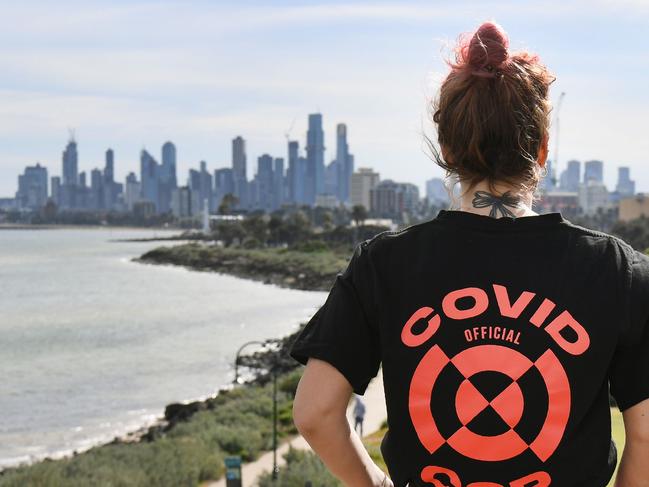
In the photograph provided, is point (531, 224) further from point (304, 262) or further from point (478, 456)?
point (304, 262)

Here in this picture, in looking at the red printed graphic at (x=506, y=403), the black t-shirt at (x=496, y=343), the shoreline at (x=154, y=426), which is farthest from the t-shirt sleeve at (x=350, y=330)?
the shoreline at (x=154, y=426)

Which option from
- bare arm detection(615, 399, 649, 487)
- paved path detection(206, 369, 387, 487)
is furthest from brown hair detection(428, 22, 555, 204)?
paved path detection(206, 369, 387, 487)

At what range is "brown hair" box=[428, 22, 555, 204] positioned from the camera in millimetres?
1476

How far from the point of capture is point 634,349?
1428mm

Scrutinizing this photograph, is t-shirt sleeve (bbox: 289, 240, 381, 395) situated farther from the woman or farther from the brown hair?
the brown hair

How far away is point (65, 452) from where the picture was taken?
1933 centimetres

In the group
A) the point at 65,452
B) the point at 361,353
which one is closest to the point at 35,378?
the point at 65,452

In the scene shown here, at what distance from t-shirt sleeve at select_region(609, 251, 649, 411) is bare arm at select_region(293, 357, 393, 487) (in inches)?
18.1

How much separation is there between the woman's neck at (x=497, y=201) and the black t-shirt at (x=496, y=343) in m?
0.04

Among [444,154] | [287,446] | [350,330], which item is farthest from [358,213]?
[350,330]

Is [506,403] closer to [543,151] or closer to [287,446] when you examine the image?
[543,151]

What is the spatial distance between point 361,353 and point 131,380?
2703cm

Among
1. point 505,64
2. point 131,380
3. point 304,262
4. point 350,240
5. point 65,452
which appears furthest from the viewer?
point 350,240

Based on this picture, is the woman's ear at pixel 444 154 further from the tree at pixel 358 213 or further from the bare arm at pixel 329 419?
the tree at pixel 358 213
